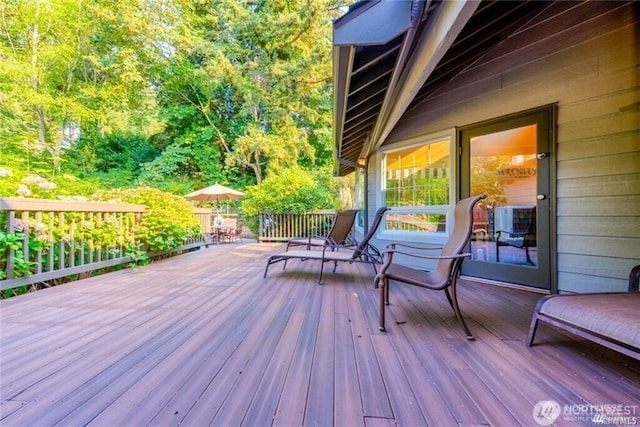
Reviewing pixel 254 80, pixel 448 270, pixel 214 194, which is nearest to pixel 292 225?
pixel 214 194

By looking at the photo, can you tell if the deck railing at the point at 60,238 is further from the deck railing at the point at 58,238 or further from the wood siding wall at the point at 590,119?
the wood siding wall at the point at 590,119

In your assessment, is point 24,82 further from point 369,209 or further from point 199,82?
point 369,209

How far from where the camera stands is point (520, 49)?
337cm

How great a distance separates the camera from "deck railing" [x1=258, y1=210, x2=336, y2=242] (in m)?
8.64

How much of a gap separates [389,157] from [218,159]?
11.7 metres

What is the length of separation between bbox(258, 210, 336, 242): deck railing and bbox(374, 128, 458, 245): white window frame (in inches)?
130

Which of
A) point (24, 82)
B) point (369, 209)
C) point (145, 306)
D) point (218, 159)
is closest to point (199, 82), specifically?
point (218, 159)

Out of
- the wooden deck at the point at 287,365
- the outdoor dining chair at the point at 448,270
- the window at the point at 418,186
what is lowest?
the wooden deck at the point at 287,365

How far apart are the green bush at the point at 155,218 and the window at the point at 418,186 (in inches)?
149

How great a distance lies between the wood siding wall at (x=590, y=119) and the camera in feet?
8.80

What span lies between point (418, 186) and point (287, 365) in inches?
142

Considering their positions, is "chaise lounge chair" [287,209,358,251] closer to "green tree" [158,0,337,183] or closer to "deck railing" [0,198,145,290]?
"deck railing" [0,198,145,290]

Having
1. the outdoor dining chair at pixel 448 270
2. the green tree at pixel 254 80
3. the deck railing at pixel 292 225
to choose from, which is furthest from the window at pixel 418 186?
the green tree at pixel 254 80

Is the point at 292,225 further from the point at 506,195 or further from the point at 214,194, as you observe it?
the point at 506,195
